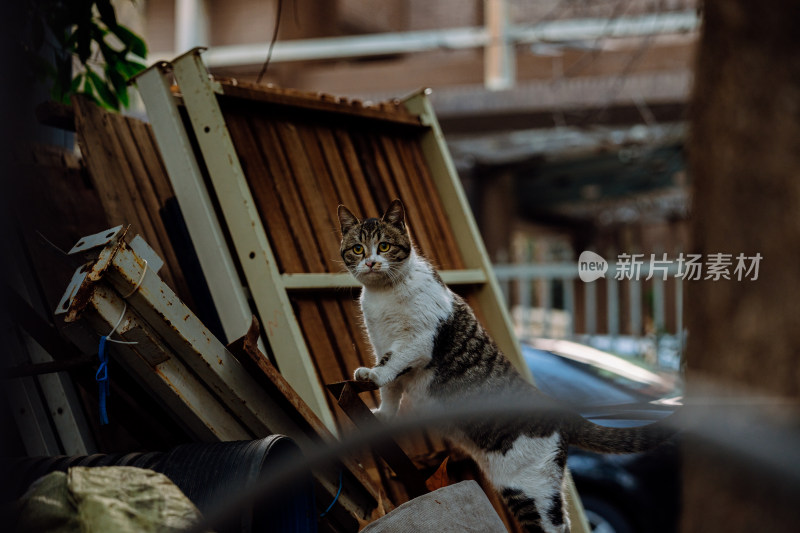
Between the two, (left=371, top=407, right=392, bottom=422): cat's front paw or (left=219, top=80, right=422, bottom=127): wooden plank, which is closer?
(left=371, top=407, right=392, bottom=422): cat's front paw

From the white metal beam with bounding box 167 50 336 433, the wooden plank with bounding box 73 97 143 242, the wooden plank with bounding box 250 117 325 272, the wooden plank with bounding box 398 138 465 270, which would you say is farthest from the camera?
the wooden plank with bounding box 398 138 465 270

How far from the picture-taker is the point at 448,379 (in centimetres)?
232

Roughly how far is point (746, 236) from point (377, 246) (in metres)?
1.09

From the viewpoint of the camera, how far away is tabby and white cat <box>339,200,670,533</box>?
7.29ft

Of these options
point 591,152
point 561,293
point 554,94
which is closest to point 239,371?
point 554,94

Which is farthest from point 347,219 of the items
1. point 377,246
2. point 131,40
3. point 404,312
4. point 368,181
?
point 131,40

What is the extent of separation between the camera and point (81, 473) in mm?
1694

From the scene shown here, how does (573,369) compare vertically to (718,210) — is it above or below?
below

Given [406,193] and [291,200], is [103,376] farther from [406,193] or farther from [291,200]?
[406,193]

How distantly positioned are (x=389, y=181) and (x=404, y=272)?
935 millimetres

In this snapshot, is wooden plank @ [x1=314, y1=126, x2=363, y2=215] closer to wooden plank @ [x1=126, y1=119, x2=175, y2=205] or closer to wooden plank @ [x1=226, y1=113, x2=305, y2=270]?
wooden plank @ [x1=226, y1=113, x2=305, y2=270]

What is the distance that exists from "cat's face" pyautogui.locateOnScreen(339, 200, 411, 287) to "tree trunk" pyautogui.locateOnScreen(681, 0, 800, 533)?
0.97 m

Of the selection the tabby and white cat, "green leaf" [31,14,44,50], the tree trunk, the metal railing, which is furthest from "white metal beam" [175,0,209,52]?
the tree trunk

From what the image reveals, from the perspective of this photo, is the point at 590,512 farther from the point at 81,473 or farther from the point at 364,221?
the point at 81,473
